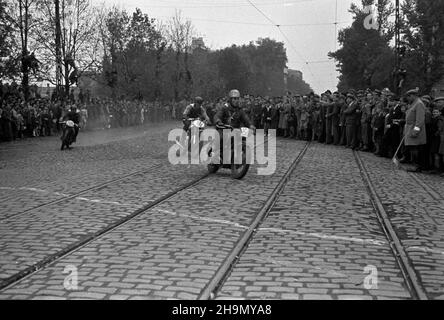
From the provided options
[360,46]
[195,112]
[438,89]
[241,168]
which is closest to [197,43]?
[360,46]

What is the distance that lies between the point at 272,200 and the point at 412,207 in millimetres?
2337

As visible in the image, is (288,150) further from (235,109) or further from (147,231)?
(147,231)

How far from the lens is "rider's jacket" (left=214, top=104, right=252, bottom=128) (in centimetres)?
1332

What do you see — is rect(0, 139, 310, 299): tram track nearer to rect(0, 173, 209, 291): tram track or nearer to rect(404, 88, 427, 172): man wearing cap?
rect(0, 173, 209, 291): tram track

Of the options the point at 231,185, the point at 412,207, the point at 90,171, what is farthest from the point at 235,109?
the point at 412,207

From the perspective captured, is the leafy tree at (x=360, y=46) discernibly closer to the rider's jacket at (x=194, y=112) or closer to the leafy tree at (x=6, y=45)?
the leafy tree at (x=6, y=45)

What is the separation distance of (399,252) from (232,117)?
24.2 feet

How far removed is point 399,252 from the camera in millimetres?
6523

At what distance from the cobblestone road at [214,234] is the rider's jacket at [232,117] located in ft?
4.06

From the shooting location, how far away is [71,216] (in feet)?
27.6

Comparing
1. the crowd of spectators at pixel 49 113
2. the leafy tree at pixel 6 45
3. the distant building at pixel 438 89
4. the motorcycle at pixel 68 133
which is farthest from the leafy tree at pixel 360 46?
the motorcycle at pixel 68 133

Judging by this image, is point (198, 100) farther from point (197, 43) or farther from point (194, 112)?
point (197, 43)

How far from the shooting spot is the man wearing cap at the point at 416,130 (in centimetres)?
1397

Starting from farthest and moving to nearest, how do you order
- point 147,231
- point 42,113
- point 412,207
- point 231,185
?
point 42,113 → point 231,185 → point 412,207 → point 147,231
